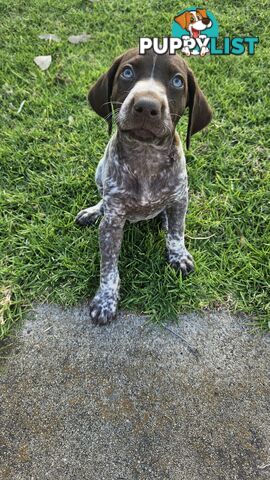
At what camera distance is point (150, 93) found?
7.69ft

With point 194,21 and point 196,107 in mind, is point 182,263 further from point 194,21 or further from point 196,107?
point 194,21

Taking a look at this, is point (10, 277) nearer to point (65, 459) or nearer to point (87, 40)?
point (65, 459)

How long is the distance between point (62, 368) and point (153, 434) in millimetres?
Answer: 736

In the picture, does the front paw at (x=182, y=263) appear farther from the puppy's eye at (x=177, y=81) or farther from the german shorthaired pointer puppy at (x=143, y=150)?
the puppy's eye at (x=177, y=81)

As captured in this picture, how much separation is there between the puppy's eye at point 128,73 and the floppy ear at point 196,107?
38cm

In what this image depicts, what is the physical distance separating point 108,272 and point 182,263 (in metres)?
0.59

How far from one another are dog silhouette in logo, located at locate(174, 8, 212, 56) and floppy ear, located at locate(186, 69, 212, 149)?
257 cm

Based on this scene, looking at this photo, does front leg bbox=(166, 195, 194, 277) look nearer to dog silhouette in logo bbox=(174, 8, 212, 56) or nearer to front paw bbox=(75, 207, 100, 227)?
front paw bbox=(75, 207, 100, 227)

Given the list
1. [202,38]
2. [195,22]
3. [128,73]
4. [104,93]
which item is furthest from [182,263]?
[195,22]

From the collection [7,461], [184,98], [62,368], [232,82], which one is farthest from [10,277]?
[232,82]

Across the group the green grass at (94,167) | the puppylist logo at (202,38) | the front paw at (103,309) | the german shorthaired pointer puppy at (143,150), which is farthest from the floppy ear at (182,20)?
the front paw at (103,309)

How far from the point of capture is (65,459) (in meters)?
2.61

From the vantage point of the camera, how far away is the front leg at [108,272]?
10.1 ft

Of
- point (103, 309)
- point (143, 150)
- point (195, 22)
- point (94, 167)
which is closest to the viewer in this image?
point (143, 150)
